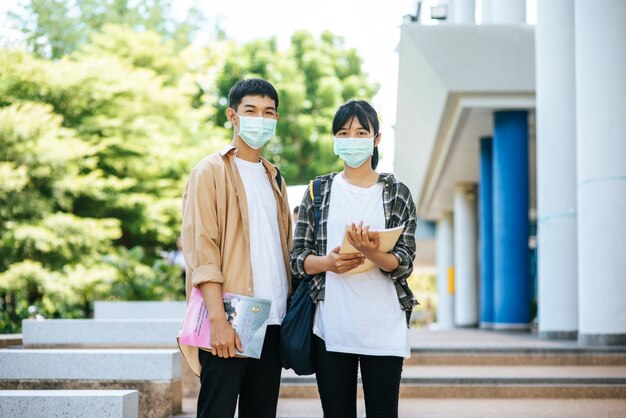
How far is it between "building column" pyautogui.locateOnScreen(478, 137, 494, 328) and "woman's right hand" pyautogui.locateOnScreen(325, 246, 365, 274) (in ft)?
50.1

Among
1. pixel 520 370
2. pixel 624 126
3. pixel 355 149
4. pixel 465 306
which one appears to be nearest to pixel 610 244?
pixel 624 126

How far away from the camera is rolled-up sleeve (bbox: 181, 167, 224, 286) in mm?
3656

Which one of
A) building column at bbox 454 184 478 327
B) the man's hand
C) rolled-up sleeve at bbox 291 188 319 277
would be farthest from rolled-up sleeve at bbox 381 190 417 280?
Answer: building column at bbox 454 184 478 327

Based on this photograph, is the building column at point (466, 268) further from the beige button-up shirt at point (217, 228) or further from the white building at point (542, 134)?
the beige button-up shirt at point (217, 228)

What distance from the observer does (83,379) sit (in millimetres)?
6305

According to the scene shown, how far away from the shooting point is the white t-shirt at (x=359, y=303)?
144 inches

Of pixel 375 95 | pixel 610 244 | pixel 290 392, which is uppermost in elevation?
pixel 375 95

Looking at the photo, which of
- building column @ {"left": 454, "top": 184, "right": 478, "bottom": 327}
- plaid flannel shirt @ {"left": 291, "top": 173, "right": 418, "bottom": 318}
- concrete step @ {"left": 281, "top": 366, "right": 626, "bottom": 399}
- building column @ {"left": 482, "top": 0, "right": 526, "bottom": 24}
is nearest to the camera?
plaid flannel shirt @ {"left": 291, "top": 173, "right": 418, "bottom": 318}

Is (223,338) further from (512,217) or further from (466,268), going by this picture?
(466,268)

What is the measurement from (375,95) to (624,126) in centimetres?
2370

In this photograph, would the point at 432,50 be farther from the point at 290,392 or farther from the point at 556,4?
the point at 290,392

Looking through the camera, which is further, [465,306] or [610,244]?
[465,306]

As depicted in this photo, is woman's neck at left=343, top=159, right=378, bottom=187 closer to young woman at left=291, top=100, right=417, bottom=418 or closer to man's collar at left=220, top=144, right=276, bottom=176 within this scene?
young woman at left=291, top=100, right=417, bottom=418

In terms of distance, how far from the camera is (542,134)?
41.9 ft
